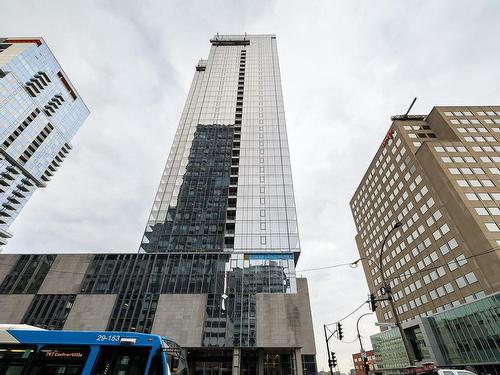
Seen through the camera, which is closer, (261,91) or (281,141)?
(281,141)

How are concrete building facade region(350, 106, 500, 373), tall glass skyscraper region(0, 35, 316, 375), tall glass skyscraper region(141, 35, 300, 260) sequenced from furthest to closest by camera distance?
tall glass skyscraper region(141, 35, 300, 260), concrete building facade region(350, 106, 500, 373), tall glass skyscraper region(0, 35, 316, 375)

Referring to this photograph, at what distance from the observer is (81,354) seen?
9.09 m

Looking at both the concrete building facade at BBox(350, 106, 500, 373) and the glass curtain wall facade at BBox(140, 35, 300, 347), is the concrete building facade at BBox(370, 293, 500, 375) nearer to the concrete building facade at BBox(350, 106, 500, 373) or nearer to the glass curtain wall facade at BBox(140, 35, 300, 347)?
the concrete building facade at BBox(350, 106, 500, 373)

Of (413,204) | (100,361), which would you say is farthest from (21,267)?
(413,204)

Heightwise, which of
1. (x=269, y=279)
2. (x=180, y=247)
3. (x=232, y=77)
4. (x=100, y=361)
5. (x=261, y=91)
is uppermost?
(x=232, y=77)

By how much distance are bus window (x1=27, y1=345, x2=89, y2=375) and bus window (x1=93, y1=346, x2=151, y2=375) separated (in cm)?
60

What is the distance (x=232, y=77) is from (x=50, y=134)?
8331 centimetres

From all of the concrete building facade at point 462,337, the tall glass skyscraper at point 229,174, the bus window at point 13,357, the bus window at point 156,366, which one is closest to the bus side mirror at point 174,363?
the bus window at point 156,366

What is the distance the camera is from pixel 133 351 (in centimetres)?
930

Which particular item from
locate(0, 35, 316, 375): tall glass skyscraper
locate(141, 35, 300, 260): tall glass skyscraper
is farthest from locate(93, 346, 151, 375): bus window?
locate(141, 35, 300, 260): tall glass skyscraper

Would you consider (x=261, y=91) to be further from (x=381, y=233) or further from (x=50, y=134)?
(x=50, y=134)

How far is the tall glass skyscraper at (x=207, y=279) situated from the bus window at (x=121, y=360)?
26.8 m

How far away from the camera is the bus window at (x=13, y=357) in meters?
8.85

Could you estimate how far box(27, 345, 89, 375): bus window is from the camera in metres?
8.83
